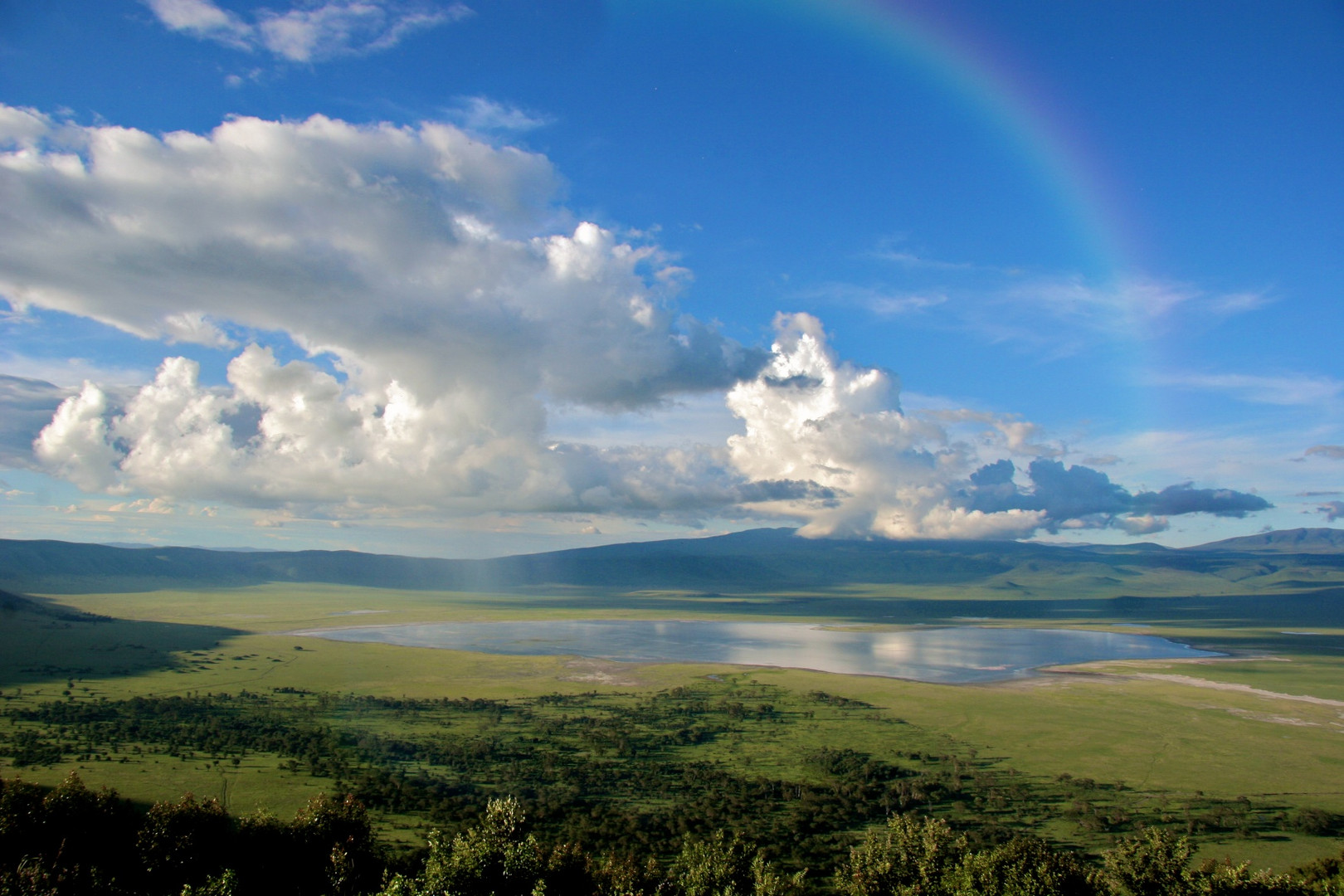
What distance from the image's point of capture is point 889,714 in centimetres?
10800

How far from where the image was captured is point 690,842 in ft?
164

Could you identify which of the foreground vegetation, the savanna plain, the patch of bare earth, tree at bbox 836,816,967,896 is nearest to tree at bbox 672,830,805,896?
the foreground vegetation

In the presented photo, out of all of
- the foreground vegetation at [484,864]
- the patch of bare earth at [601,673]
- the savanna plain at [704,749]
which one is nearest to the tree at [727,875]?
the foreground vegetation at [484,864]

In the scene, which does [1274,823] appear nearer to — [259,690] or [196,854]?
[196,854]

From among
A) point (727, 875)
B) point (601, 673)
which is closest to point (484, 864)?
point (727, 875)

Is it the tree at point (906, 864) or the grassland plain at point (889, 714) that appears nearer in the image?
the tree at point (906, 864)

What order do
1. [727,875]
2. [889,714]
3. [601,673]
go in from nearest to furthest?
[727,875] < [889,714] < [601,673]

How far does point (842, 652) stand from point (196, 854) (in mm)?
159261

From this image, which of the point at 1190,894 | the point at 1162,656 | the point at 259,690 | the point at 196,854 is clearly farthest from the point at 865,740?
the point at 1162,656

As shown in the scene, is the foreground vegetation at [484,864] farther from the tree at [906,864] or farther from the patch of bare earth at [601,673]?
the patch of bare earth at [601,673]

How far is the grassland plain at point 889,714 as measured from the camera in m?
69.3

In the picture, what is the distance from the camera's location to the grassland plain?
69.3 m

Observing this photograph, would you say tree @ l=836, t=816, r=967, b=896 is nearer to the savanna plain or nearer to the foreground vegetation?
the foreground vegetation

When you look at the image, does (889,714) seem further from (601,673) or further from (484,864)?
(484,864)
